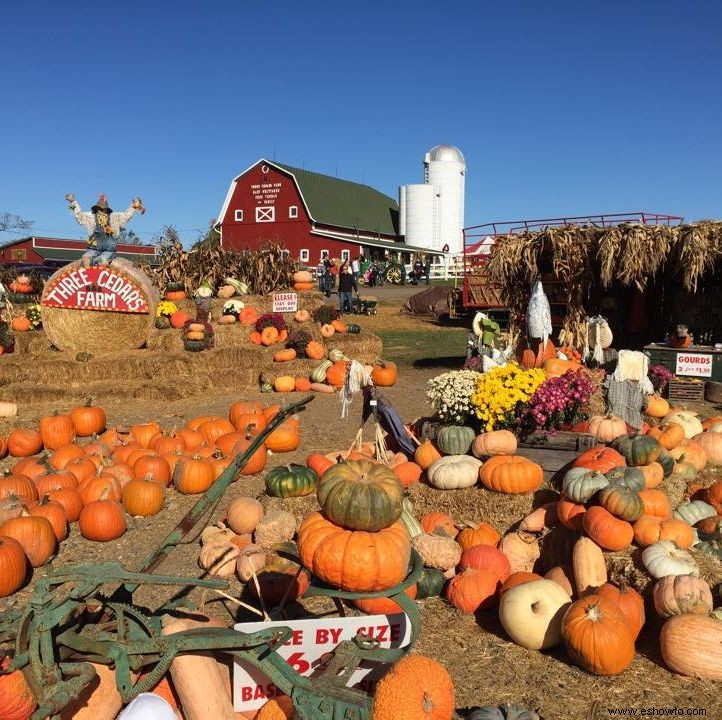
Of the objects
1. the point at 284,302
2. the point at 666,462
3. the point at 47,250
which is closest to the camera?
the point at 666,462

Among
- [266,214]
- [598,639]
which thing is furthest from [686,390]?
[266,214]

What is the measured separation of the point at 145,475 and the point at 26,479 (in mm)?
1115

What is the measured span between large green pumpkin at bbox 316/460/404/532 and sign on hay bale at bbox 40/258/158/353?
38.8 ft

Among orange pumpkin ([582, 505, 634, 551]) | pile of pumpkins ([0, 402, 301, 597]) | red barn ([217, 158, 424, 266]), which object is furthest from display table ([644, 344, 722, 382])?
red barn ([217, 158, 424, 266])

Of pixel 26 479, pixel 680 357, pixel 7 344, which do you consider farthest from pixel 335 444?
pixel 7 344

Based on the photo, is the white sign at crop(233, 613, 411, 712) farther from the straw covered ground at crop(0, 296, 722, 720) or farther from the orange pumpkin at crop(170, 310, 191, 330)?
the orange pumpkin at crop(170, 310, 191, 330)

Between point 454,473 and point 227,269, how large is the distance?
47.6 feet

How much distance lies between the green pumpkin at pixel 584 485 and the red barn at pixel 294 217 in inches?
1389

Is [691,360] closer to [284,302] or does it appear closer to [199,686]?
[284,302]

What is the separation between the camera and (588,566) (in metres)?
4.92

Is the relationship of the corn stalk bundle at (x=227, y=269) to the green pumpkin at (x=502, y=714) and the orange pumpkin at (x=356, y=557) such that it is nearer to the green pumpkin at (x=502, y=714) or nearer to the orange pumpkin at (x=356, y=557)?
the orange pumpkin at (x=356, y=557)

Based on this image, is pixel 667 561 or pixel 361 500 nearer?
pixel 361 500

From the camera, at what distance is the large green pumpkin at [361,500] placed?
3.36 m

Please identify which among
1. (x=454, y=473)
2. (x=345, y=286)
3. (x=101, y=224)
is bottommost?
(x=454, y=473)
